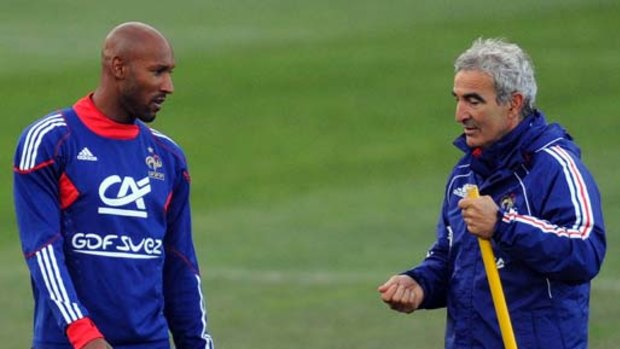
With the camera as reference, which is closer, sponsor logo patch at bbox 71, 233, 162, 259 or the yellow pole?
the yellow pole

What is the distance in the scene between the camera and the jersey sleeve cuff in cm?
688

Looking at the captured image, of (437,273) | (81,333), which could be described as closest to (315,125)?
(437,273)

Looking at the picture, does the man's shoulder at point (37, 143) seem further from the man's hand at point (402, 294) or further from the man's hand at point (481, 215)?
the man's hand at point (481, 215)

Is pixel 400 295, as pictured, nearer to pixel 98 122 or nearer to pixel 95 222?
pixel 95 222

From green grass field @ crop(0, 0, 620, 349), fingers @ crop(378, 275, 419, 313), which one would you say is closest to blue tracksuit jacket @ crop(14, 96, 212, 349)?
fingers @ crop(378, 275, 419, 313)

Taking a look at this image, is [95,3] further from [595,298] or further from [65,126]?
[65,126]

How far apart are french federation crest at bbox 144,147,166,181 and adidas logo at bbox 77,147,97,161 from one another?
0.27 m

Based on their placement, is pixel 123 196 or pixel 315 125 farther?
pixel 315 125

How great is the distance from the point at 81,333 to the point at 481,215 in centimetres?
161

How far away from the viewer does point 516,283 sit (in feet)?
23.2

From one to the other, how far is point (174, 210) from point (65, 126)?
623 mm

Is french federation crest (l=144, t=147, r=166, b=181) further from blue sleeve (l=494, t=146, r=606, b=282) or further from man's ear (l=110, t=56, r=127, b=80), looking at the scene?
blue sleeve (l=494, t=146, r=606, b=282)

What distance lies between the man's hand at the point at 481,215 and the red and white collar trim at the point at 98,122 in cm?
143

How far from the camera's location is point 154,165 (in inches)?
289
